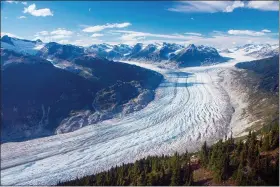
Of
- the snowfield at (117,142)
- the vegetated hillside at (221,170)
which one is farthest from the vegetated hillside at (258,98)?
the vegetated hillside at (221,170)

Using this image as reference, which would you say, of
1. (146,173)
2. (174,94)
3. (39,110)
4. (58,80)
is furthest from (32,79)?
(146,173)

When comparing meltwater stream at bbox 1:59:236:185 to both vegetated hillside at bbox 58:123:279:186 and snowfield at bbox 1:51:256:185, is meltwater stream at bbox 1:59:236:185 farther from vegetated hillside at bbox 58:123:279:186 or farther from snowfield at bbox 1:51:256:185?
vegetated hillside at bbox 58:123:279:186

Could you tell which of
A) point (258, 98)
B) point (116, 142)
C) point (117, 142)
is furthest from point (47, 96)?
point (258, 98)

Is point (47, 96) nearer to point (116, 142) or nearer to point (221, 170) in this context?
point (116, 142)

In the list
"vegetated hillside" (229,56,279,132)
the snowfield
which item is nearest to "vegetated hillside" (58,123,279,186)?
the snowfield

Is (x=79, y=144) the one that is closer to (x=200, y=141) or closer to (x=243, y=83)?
(x=200, y=141)

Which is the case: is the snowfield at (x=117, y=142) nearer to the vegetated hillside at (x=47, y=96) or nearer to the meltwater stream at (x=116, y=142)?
the meltwater stream at (x=116, y=142)
